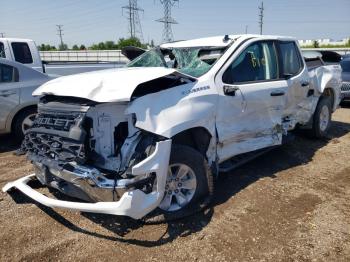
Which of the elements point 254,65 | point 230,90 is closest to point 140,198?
point 230,90

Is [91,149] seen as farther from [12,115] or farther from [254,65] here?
[12,115]

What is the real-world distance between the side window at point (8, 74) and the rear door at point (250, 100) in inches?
159

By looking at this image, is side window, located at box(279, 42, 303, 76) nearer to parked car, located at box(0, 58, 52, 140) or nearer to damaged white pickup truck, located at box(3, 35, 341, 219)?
damaged white pickup truck, located at box(3, 35, 341, 219)

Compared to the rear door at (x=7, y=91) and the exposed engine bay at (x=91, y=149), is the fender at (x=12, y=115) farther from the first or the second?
the exposed engine bay at (x=91, y=149)

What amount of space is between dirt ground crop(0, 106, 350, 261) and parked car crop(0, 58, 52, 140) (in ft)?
5.92

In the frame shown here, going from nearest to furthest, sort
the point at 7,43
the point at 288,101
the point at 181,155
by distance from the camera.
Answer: the point at 181,155 → the point at 288,101 → the point at 7,43

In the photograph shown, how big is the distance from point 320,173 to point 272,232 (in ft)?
6.62

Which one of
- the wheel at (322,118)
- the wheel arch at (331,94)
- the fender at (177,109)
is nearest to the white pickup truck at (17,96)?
the fender at (177,109)

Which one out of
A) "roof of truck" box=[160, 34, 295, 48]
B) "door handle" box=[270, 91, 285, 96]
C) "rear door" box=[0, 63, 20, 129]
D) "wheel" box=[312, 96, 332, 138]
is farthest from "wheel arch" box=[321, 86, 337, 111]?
"rear door" box=[0, 63, 20, 129]

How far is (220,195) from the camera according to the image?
434 centimetres

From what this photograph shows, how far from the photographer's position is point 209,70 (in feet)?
13.8

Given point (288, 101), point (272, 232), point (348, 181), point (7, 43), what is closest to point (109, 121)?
point (272, 232)

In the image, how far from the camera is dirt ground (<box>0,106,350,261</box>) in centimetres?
321

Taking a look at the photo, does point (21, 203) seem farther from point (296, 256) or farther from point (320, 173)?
point (320, 173)
